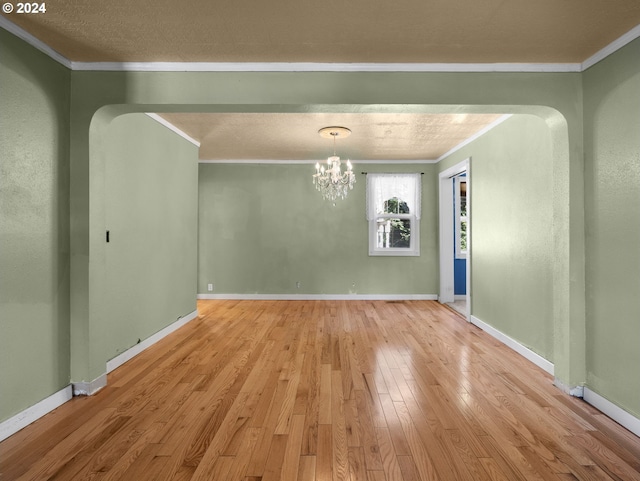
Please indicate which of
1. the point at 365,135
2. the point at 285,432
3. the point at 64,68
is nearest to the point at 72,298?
the point at 64,68

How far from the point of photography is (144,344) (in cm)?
364

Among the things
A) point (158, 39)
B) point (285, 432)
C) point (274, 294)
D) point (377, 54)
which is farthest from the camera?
point (274, 294)

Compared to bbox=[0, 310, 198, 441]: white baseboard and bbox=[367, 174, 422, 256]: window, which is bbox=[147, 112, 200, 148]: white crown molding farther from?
bbox=[367, 174, 422, 256]: window

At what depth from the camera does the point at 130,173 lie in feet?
11.1

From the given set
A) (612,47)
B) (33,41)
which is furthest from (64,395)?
(612,47)

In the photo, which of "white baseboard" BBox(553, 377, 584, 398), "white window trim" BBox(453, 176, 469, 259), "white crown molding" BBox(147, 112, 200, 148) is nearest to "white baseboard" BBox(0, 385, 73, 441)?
"white crown molding" BBox(147, 112, 200, 148)

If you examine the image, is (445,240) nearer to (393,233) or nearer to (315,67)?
(393,233)

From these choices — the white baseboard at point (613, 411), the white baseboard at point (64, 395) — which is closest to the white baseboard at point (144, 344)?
the white baseboard at point (64, 395)

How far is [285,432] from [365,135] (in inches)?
148

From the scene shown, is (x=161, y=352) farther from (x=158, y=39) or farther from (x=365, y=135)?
(x=365, y=135)

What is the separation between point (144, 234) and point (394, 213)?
4349mm

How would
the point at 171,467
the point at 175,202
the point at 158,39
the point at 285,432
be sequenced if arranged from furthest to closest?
1. the point at 175,202
2. the point at 158,39
3. the point at 285,432
4. the point at 171,467

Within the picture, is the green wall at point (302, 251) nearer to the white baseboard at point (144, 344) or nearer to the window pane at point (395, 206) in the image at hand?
the window pane at point (395, 206)

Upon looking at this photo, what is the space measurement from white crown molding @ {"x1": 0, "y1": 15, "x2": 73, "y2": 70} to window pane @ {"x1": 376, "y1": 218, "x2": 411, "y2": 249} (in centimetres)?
503
